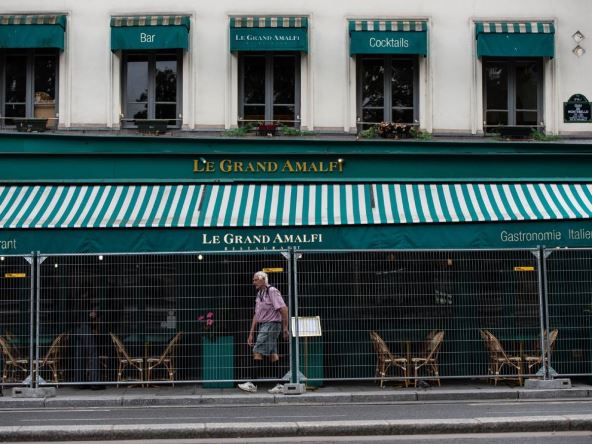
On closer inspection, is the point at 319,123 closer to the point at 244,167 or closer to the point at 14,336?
the point at 244,167

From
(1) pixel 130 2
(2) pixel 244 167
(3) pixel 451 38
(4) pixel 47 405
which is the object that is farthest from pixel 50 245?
(3) pixel 451 38

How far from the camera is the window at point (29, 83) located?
2002cm

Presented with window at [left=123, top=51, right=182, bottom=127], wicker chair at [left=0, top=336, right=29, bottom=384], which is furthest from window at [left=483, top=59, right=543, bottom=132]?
wicker chair at [left=0, top=336, right=29, bottom=384]

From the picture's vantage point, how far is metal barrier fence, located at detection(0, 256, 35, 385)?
47.6 feet

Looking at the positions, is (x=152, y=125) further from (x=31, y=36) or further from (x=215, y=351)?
(x=215, y=351)

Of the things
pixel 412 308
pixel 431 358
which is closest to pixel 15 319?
pixel 412 308

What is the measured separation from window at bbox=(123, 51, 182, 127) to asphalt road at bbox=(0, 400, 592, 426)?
26.3ft

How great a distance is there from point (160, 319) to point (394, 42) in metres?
8.29

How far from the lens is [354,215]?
17.5 meters

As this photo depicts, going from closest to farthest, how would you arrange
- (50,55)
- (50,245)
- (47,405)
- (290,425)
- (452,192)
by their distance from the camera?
(290,425) → (47,405) → (50,245) → (452,192) → (50,55)

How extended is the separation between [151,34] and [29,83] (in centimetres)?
296

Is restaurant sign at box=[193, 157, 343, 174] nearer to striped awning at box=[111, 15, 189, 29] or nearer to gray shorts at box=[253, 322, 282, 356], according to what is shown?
striped awning at box=[111, 15, 189, 29]

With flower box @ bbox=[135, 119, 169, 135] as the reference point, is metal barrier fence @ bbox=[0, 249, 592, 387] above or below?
below

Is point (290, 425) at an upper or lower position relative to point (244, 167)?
lower
